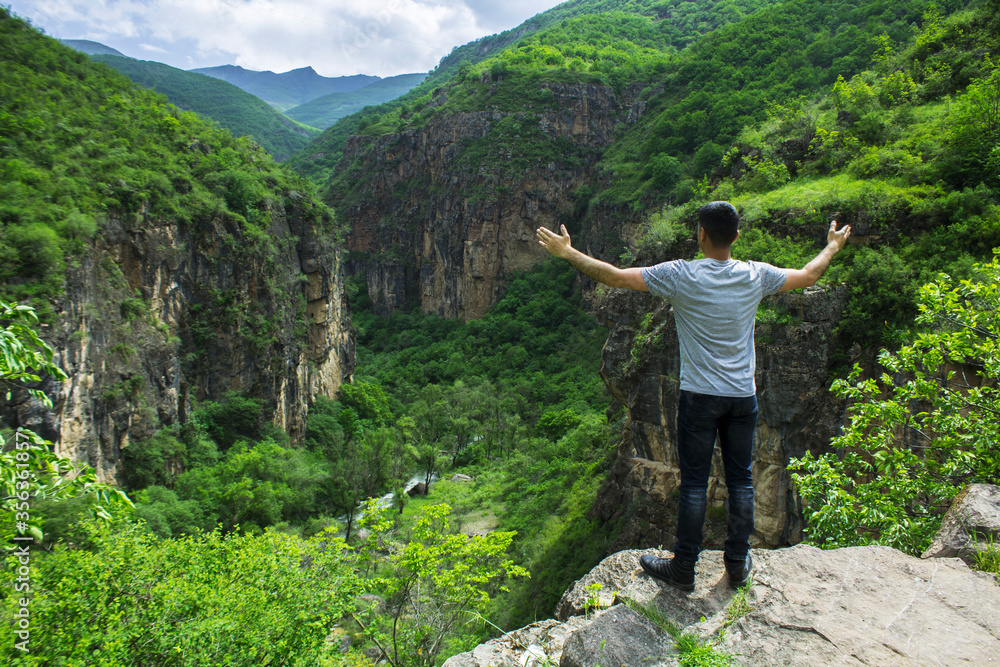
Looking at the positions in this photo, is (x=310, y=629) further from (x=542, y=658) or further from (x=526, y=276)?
(x=526, y=276)

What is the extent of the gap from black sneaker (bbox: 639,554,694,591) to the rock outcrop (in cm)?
7

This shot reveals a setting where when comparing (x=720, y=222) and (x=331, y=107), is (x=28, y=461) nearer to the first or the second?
(x=720, y=222)

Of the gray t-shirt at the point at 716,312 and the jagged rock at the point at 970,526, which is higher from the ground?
the gray t-shirt at the point at 716,312

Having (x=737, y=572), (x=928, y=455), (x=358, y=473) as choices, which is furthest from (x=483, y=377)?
(x=737, y=572)

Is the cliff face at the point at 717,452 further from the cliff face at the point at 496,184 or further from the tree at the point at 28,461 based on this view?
the cliff face at the point at 496,184

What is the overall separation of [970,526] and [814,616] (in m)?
1.59

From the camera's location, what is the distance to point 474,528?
32.5 meters

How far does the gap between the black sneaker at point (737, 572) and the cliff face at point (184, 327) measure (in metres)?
21.9

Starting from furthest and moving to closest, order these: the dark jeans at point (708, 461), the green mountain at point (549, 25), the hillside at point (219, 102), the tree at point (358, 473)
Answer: the hillside at point (219, 102) → the green mountain at point (549, 25) → the tree at point (358, 473) → the dark jeans at point (708, 461)

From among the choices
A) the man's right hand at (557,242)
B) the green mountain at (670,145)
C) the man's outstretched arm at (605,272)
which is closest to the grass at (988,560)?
the man's outstretched arm at (605,272)

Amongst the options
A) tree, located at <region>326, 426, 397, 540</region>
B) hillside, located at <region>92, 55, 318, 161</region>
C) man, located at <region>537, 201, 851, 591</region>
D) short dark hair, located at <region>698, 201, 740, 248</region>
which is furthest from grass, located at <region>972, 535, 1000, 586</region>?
hillside, located at <region>92, 55, 318, 161</region>

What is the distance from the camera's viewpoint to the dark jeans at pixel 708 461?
3.50 metres

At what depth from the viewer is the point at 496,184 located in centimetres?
6912

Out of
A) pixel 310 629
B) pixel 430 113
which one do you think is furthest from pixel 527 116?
→ pixel 310 629
